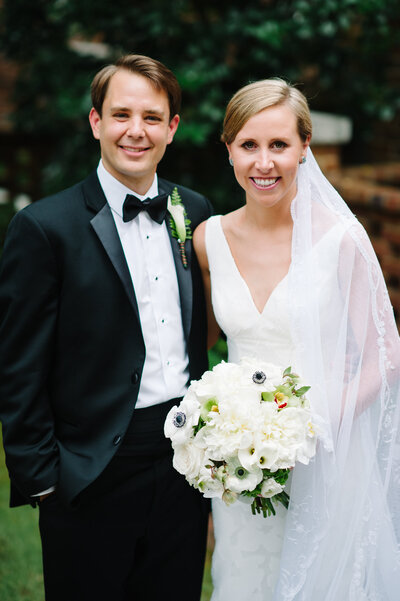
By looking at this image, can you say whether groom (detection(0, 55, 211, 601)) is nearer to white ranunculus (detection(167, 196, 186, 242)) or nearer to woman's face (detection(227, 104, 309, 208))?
white ranunculus (detection(167, 196, 186, 242))

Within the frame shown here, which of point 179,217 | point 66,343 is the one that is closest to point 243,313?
point 179,217

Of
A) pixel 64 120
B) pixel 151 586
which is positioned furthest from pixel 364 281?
pixel 64 120

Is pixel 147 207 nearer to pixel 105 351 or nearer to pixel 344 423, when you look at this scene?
pixel 105 351

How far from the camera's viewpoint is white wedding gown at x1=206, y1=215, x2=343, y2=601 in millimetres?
2553

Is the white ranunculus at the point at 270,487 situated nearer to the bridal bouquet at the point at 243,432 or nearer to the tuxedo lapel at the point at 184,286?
the bridal bouquet at the point at 243,432

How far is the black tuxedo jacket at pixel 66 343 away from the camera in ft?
7.60

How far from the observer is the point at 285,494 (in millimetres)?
2422

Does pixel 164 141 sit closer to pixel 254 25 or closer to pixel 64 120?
pixel 254 25

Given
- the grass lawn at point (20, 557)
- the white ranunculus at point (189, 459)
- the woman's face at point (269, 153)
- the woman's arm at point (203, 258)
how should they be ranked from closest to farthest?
the white ranunculus at point (189, 459), the woman's face at point (269, 153), the woman's arm at point (203, 258), the grass lawn at point (20, 557)

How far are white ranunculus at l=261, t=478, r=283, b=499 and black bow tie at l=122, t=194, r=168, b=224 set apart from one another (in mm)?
1091

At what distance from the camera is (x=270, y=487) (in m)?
2.12

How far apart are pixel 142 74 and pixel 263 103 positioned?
18.8 inches

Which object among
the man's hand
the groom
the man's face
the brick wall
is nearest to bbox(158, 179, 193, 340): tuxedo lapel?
the groom

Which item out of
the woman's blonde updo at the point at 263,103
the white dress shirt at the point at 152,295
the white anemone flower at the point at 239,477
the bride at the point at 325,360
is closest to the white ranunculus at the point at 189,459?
the white anemone flower at the point at 239,477
